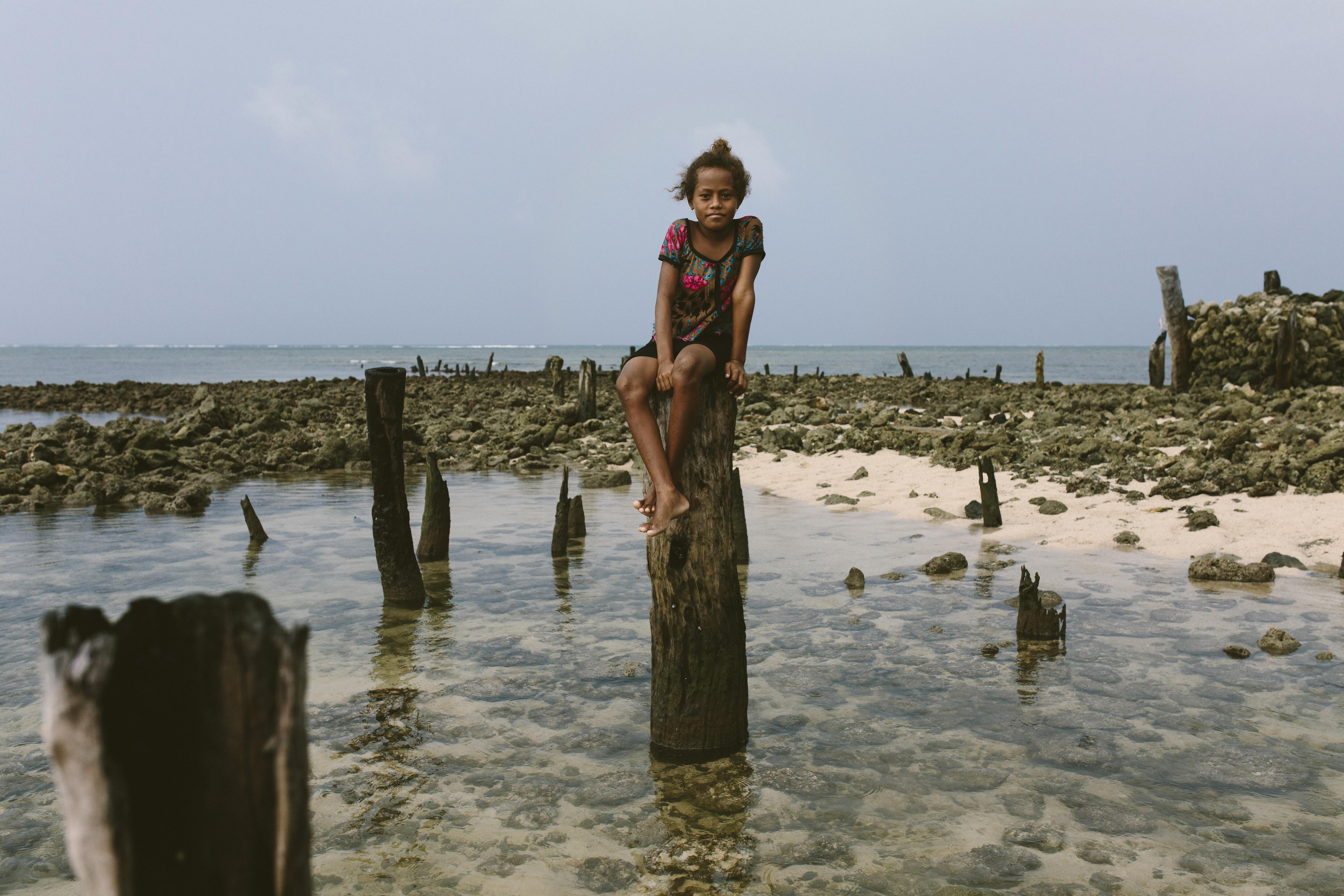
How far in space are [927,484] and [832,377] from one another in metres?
29.2

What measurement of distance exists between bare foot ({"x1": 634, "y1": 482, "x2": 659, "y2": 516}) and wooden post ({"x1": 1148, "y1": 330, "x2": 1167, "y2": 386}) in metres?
25.2

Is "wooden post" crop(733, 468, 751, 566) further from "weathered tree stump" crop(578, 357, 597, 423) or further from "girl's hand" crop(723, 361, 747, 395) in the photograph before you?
"weathered tree stump" crop(578, 357, 597, 423)

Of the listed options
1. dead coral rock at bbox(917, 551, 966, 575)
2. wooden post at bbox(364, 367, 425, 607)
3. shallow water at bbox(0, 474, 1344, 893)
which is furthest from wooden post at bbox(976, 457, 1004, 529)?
wooden post at bbox(364, 367, 425, 607)

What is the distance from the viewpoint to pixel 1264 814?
14.2ft

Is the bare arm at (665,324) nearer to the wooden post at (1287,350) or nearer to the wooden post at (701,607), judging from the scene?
the wooden post at (701,607)

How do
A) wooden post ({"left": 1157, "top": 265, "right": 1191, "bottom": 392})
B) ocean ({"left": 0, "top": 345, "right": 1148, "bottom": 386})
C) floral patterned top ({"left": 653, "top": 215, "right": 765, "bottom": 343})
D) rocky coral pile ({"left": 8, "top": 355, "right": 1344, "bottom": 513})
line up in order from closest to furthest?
floral patterned top ({"left": 653, "top": 215, "right": 765, "bottom": 343}), rocky coral pile ({"left": 8, "top": 355, "right": 1344, "bottom": 513}), wooden post ({"left": 1157, "top": 265, "right": 1191, "bottom": 392}), ocean ({"left": 0, "top": 345, "right": 1148, "bottom": 386})

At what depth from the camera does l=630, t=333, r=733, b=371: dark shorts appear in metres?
4.52

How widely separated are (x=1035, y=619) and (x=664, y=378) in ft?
14.0

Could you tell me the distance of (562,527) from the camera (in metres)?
10.2

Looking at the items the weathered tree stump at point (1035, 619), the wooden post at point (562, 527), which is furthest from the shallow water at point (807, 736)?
the wooden post at point (562, 527)

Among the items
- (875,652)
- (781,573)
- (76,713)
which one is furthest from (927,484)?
(76,713)

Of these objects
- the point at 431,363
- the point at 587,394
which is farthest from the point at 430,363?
the point at 587,394

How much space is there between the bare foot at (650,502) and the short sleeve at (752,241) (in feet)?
4.25

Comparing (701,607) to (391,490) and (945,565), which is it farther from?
(945,565)
